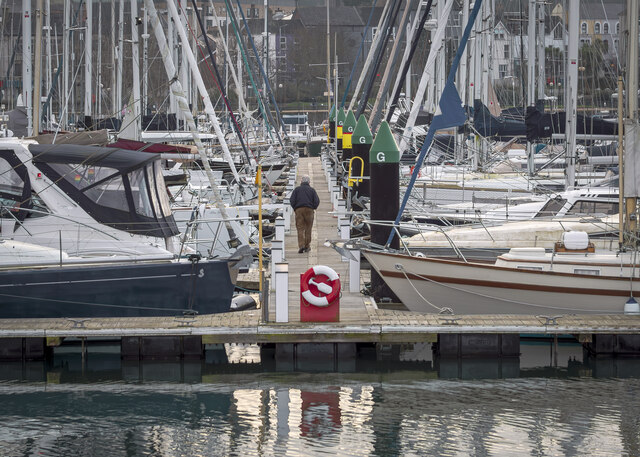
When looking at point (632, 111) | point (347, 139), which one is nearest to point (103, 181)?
point (632, 111)

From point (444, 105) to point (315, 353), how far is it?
186 inches

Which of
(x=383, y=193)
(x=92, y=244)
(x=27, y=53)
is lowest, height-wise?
(x=92, y=244)

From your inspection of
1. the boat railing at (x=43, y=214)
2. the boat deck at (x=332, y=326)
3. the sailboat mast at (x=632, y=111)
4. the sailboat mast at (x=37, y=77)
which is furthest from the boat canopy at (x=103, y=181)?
the sailboat mast at (x=632, y=111)

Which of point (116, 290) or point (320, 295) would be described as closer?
point (320, 295)

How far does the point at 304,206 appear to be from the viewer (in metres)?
19.5

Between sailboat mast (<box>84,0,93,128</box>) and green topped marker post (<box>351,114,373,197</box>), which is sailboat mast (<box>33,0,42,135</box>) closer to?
green topped marker post (<box>351,114,373,197</box>)

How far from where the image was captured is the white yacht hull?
16.3m

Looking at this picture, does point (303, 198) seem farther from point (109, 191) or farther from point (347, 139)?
point (347, 139)

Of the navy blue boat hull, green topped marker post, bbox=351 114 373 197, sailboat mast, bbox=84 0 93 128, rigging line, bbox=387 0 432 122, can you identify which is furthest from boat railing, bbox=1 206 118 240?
sailboat mast, bbox=84 0 93 128

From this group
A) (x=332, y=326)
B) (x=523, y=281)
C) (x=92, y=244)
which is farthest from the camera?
(x=92, y=244)

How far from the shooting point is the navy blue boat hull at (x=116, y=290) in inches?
642

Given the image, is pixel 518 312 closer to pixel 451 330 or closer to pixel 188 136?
pixel 451 330

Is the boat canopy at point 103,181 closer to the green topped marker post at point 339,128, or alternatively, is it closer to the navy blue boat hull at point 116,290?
the navy blue boat hull at point 116,290

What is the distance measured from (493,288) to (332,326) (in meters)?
2.90
